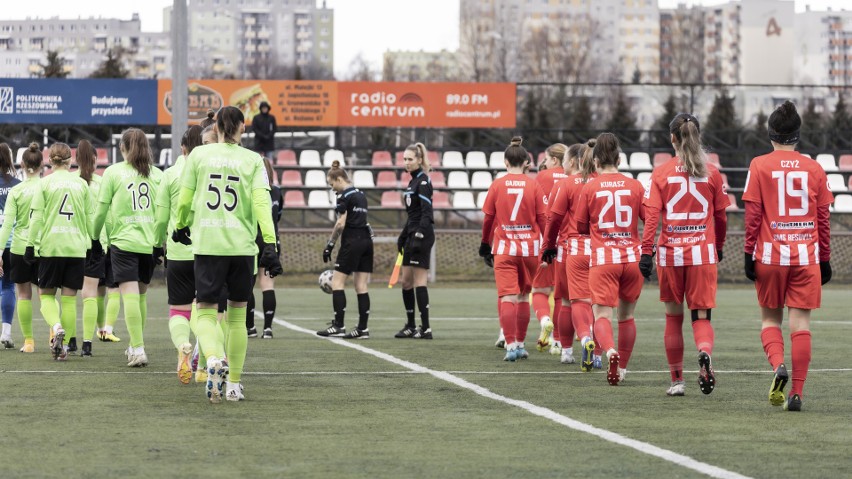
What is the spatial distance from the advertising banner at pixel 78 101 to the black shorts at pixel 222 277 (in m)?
25.6

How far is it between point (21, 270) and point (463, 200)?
21.7 meters

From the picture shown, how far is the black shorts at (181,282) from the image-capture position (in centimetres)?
1033

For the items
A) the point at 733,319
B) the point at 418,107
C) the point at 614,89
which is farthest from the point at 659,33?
the point at 733,319

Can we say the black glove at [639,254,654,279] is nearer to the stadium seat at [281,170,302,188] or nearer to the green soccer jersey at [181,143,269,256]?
the green soccer jersey at [181,143,269,256]

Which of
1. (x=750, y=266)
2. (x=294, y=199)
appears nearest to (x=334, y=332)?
(x=750, y=266)

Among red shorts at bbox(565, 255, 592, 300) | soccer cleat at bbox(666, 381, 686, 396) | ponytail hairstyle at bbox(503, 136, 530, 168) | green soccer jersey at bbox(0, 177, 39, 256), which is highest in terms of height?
ponytail hairstyle at bbox(503, 136, 530, 168)

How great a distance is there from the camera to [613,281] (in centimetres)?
1059

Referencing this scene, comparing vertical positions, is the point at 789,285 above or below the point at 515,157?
below

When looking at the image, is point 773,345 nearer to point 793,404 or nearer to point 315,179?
point 793,404

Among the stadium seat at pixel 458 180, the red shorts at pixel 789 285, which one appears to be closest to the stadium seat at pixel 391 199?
the stadium seat at pixel 458 180

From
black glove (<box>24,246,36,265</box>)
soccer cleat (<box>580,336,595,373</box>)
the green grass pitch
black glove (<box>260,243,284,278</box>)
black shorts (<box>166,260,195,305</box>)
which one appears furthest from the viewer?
black glove (<box>24,246,36,265</box>)

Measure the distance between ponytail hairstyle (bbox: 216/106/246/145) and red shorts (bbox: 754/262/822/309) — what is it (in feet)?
11.7

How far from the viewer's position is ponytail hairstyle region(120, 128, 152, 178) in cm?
1161

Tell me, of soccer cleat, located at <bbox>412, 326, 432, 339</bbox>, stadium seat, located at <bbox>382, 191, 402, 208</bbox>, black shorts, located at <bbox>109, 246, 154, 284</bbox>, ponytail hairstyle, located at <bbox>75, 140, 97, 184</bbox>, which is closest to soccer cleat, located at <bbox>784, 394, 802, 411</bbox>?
black shorts, located at <bbox>109, 246, 154, 284</bbox>
